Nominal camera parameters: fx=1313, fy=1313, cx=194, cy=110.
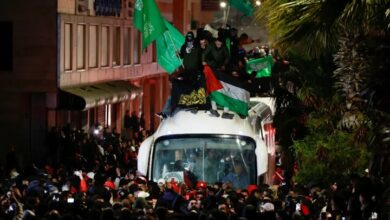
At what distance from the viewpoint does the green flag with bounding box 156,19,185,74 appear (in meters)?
27.6

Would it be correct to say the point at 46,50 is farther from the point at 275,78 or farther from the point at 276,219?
the point at 276,219

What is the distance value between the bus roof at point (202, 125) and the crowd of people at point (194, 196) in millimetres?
736

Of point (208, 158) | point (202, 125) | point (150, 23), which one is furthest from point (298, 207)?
point (150, 23)

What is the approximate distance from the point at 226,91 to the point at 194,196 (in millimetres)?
3674

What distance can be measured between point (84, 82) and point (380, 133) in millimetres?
29483

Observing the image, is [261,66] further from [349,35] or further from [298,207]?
[349,35]

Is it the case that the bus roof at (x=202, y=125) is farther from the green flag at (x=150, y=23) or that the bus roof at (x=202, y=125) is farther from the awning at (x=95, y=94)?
the awning at (x=95, y=94)

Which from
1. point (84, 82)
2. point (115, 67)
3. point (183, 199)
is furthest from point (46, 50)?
point (183, 199)

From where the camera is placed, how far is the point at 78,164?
34375mm

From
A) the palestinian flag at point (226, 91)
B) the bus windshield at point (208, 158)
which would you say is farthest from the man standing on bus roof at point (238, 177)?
the palestinian flag at point (226, 91)

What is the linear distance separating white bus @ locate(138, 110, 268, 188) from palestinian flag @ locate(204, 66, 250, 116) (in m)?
0.38

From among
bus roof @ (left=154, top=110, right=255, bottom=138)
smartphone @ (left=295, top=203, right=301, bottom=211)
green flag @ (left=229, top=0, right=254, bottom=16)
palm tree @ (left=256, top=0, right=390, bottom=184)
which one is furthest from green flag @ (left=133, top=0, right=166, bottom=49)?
palm tree @ (left=256, top=0, right=390, bottom=184)

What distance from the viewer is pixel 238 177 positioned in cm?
2553

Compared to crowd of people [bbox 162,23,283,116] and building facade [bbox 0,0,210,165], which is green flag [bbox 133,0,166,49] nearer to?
crowd of people [bbox 162,23,283,116]
